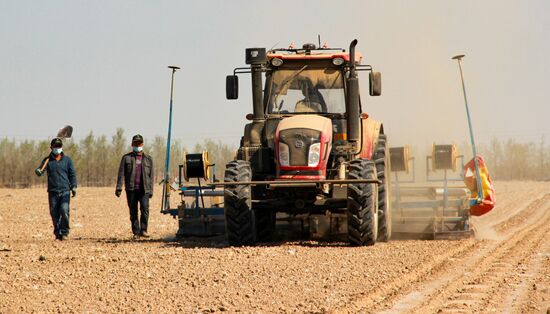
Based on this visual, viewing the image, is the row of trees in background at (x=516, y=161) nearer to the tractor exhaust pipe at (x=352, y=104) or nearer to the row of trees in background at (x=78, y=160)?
the row of trees in background at (x=78, y=160)

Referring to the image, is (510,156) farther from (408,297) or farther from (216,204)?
(408,297)

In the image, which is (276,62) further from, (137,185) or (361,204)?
(137,185)

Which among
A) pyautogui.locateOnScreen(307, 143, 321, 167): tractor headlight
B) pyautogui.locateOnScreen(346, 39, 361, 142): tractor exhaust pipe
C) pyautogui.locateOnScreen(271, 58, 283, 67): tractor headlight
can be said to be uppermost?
pyautogui.locateOnScreen(271, 58, 283, 67): tractor headlight

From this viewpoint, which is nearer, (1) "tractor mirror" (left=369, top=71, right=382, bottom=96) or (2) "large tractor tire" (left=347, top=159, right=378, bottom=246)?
(2) "large tractor tire" (left=347, top=159, right=378, bottom=246)

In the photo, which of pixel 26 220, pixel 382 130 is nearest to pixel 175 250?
pixel 382 130

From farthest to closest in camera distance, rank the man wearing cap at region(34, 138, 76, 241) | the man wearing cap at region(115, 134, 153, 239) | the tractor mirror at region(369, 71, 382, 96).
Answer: the man wearing cap at region(115, 134, 153, 239)
the man wearing cap at region(34, 138, 76, 241)
the tractor mirror at region(369, 71, 382, 96)

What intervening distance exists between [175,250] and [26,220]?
9.90 meters

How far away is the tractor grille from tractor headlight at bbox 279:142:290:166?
0.05 m

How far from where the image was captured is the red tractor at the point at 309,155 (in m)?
11.9

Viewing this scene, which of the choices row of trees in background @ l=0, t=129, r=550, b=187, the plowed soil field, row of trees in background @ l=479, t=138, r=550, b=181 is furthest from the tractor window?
row of trees in background @ l=479, t=138, r=550, b=181

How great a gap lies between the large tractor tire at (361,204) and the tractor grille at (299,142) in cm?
65

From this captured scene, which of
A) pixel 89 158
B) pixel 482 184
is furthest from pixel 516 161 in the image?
pixel 482 184

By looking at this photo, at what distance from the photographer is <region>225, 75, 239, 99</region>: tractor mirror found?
12664mm

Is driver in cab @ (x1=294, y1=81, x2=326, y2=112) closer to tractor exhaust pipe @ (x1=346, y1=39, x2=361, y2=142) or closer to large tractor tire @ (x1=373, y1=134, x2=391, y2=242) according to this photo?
tractor exhaust pipe @ (x1=346, y1=39, x2=361, y2=142)
